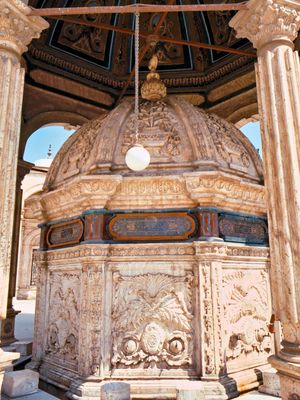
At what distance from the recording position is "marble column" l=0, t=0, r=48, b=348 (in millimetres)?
2967

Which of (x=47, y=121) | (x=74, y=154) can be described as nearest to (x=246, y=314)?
(x=74, y=154)

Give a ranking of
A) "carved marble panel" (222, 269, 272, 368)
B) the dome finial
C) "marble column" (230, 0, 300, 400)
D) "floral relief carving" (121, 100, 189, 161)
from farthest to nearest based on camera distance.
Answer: the dome finial
"floral relief carving" (121, 100, 189, 161)
"carved marble panel" (222, 269, 272, 368)
"marble column" (230, 0, 300, 400)

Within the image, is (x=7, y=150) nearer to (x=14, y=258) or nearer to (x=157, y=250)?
(x=157, y=250)

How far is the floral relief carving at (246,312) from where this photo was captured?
3.92m

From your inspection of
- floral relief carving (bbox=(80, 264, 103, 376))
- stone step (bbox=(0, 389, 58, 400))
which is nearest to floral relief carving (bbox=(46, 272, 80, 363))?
floral relief carving (bbox=(80, 264, 103, 376))

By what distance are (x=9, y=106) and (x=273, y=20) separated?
7.73 feet

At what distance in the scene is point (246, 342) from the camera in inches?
159

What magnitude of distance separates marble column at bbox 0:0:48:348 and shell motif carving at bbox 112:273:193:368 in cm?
127

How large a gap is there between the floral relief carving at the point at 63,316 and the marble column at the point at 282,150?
2.15m

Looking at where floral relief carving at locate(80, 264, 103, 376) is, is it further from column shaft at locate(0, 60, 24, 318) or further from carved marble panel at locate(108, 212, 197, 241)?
column shaft at locate(0, 60, 24, 318)

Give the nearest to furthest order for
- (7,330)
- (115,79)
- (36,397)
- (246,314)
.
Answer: (36,397)
(246,314)
(7,330)
(115,79)

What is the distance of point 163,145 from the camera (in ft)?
14.2

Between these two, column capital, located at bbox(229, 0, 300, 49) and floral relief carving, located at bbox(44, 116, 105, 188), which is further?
floral relief carving, located at bbox(44, 116, 105, 188)

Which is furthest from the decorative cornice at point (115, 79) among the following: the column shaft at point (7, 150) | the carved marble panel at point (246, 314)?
the carved marble panel at point (246, 314)
